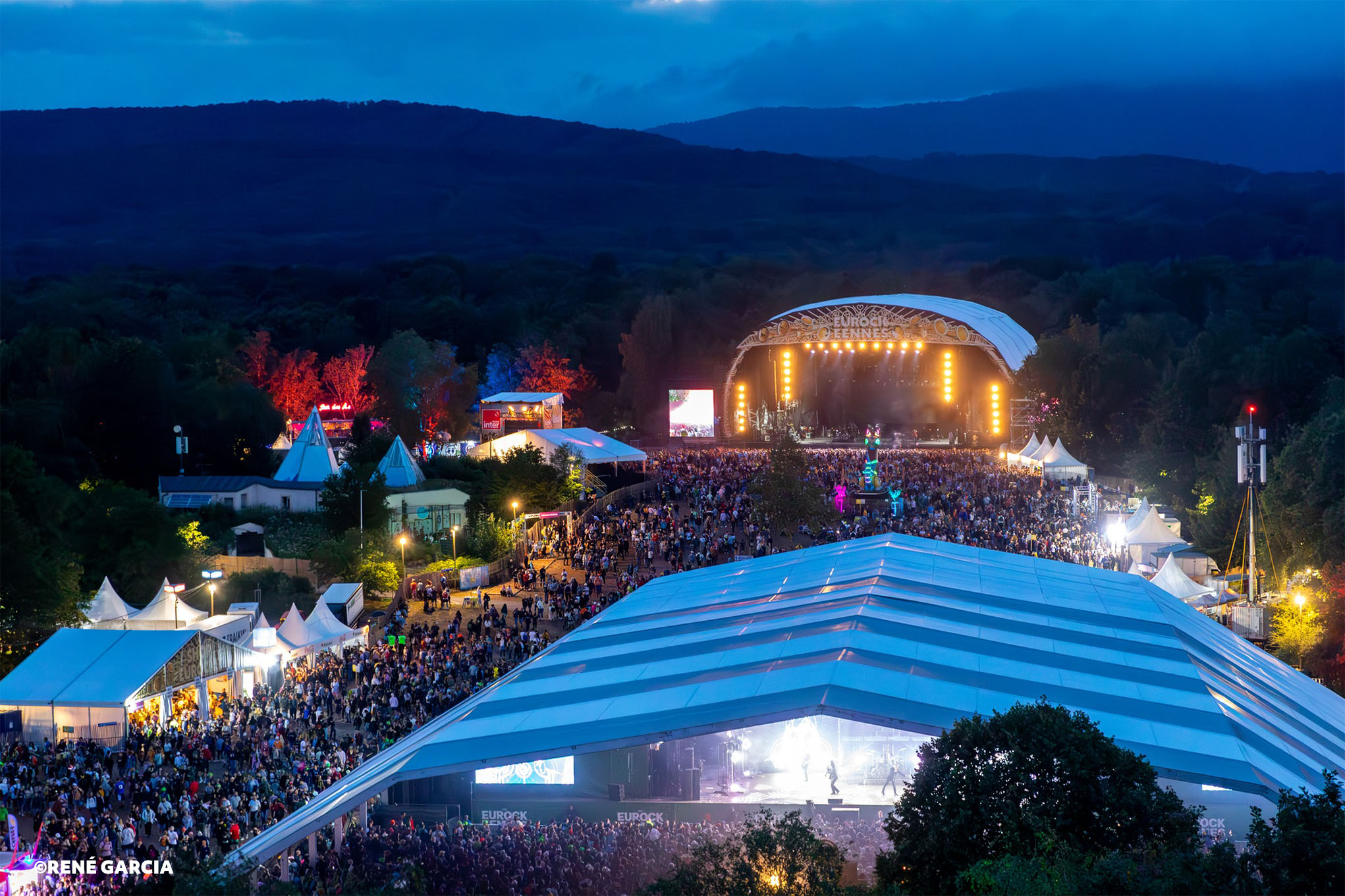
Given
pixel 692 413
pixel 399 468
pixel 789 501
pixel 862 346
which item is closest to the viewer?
pixel 789 501

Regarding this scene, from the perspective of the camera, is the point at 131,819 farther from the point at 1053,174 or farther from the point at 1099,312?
the point at 1053,174

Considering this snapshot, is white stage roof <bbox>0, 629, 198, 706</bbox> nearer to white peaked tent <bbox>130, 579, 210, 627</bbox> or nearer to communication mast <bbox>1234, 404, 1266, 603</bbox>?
white peaked tent <bbox>130, 579, 210, 627</bbox>

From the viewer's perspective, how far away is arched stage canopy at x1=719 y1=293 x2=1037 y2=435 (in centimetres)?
5809

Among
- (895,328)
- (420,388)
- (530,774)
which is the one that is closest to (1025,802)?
(530,774)

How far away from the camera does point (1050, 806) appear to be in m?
10.3

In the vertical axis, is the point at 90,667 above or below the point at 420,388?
below

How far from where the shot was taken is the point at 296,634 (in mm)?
23500

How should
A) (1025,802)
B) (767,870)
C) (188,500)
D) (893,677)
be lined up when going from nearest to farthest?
(767,870)
(1025,802)
(893,677)
(188,500)

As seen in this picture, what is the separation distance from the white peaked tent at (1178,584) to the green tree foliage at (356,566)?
16.7 m

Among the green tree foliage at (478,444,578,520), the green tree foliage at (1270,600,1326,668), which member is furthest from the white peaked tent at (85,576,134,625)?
the green tree foliage at (1270,600,1326,668)

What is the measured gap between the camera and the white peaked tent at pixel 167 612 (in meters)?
24.6

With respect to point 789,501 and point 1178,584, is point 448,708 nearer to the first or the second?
point 1178,584

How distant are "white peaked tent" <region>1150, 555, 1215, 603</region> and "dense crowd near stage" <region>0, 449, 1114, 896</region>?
10.8 feet

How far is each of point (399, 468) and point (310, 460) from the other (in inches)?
140
